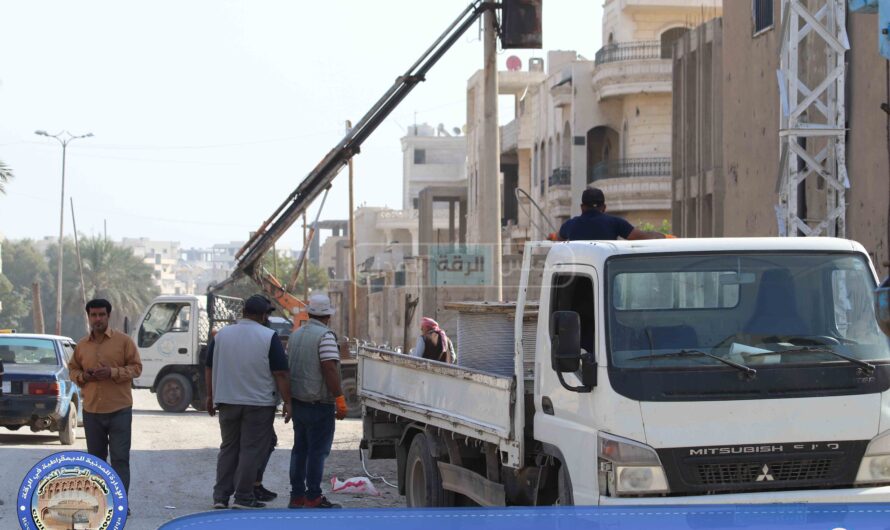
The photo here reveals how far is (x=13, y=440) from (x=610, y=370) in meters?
13.7

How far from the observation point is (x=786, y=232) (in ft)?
55.5

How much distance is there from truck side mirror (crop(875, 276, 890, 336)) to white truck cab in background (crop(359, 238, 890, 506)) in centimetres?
35

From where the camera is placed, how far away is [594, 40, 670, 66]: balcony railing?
42.2 meters

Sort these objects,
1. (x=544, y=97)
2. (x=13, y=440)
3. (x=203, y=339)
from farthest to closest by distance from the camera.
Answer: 1. (x=544, y=97)
2. (x=203, y=339)
3. (x=13, y=440)

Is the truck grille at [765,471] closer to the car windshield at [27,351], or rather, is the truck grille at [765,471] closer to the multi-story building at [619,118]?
the car windshield at [27,351]

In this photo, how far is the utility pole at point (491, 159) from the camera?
77.9 ft

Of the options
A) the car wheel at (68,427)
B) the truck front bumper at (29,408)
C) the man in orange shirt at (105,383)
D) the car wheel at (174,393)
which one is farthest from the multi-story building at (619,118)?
the man in orange shirt at (105,383)

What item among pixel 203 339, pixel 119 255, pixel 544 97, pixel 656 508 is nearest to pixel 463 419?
pixel 656 508

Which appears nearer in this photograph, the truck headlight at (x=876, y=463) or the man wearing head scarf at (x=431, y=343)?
the truck headlight at (x=876, y=463)

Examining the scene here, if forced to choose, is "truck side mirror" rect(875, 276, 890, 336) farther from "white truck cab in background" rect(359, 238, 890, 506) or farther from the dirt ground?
the dirt ground

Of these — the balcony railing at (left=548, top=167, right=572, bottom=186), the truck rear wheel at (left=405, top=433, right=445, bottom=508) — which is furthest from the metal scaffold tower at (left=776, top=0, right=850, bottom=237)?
the balcony railing at (left=548, top=167, right=572, bottom=186)

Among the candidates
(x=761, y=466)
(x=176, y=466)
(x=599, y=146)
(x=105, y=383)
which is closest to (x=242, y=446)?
(x=105, y=383)

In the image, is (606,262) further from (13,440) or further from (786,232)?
(13,440)

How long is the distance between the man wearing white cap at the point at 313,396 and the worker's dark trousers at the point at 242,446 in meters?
0.28
